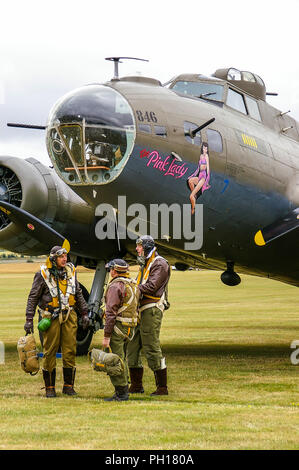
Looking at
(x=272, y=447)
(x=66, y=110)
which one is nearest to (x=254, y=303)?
(x=66, y=110)

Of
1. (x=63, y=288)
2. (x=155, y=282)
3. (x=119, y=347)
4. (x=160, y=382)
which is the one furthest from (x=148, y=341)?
(x=63, y=288)

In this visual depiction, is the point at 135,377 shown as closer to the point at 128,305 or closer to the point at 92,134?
the point at 128,305

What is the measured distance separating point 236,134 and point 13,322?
15337mm

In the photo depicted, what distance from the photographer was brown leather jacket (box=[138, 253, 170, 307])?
31.8ft

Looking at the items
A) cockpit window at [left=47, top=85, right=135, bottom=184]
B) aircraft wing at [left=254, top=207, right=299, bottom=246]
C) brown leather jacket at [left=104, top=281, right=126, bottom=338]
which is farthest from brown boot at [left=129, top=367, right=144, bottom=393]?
aircraft wing at [left=254, top=207, right=299, bottom=246]

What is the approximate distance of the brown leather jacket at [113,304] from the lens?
9.19 m

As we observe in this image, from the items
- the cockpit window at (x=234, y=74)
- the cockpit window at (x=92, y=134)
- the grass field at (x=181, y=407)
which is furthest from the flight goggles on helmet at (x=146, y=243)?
the cockpit window at (x=234, y=74)

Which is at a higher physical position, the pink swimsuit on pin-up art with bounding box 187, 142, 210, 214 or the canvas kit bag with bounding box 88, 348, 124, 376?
the pink swimsuit on pin-up art with bounding box 187, 142, 210, 214

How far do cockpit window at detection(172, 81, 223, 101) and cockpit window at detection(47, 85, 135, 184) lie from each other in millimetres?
2025

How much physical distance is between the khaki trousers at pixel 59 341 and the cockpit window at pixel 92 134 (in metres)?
1.89
